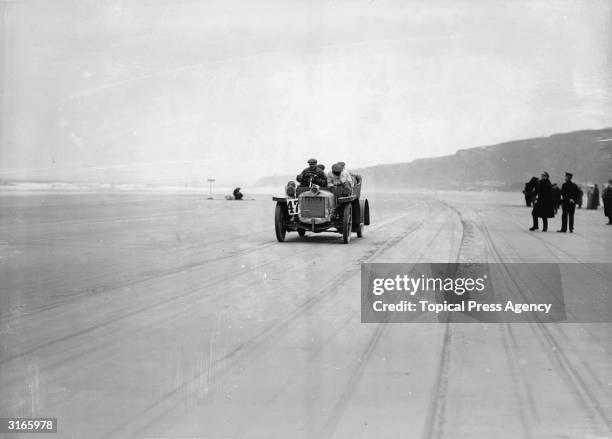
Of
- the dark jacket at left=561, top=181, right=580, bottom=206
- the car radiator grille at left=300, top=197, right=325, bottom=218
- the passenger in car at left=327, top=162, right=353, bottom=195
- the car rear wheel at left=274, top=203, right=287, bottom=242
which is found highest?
the passenger in car at left=327, top=162, right=353, bottom=195

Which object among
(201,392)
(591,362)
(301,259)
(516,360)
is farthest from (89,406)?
(301,259)

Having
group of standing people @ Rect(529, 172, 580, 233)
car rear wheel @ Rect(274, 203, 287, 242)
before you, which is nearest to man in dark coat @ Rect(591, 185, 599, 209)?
group of standing people @ Rect(529, 172, 580, 233)

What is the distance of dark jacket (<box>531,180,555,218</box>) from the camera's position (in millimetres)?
16312

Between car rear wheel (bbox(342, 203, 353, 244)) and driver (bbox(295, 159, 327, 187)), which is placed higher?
driver (bbox(295, 159, 327, 187))

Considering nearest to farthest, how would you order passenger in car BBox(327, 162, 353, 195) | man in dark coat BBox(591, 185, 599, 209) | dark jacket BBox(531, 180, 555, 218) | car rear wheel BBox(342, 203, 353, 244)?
car rear wheel BBox(342, 203, 353, 244) → passenger in car BBox(327, 162, 353, 195) → dark jacket BBox(531, 180, 555, 218) → man in dark coat BBox(591, 185, 599, 209)

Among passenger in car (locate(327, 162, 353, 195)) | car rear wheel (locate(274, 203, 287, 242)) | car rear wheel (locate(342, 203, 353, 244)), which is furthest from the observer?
passenger in car (locate(327, 162, 353, 195))

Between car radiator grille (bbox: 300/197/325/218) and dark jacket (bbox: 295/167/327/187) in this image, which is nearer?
car radiator grille (bbox: 300/197/325/218)

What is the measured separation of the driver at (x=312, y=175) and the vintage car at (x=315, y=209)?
0.14 meters

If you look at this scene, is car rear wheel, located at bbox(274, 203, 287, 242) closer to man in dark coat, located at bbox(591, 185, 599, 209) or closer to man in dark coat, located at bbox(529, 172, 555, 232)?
man in dark coat, located at bbox(529, 172, 555, 232)

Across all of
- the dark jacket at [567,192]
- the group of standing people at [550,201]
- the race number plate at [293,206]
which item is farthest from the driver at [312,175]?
the dark jacket at [567,192]

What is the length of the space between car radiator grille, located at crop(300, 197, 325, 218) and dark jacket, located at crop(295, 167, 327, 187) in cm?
50

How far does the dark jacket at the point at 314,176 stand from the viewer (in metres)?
12.8

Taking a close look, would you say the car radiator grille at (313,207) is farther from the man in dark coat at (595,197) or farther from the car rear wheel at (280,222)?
the man in dark coat at (595,197)

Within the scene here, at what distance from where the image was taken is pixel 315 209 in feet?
41.0
